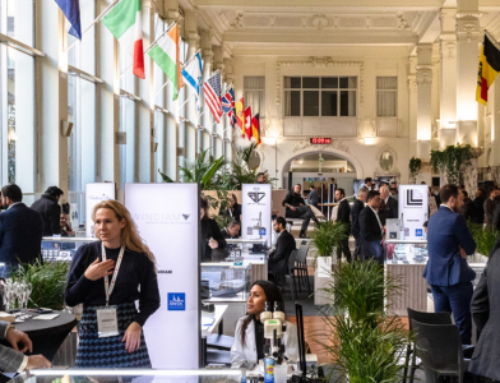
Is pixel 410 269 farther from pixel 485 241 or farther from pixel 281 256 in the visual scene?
pixel 281 256

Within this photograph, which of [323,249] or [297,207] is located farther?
[297,207]

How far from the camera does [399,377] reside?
12.1 feet

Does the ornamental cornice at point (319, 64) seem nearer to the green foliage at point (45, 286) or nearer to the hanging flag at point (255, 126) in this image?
the hanging flag at point (255, 126)

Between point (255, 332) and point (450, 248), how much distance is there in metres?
2.28

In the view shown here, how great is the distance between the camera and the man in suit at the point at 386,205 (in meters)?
12.2

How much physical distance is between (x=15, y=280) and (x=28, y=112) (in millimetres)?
6410

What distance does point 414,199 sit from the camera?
36.9ft

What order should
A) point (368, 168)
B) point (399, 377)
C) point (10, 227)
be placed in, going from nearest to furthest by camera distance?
point (399, 377), point (10, 227), point (368, 168)

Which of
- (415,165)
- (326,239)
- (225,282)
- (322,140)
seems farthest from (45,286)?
(322,140)

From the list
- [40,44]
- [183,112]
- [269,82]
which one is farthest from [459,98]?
[269,82]

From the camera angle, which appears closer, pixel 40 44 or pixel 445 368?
pixel 445 368

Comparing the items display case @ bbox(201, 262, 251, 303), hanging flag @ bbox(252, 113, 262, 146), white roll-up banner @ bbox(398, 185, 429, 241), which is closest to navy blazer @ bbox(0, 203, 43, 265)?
display case @ bbox(201, 262, 251, 303)

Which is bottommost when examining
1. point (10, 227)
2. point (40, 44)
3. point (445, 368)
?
point (445, 368)

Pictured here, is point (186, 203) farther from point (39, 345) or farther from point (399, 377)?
point (399, 377)
